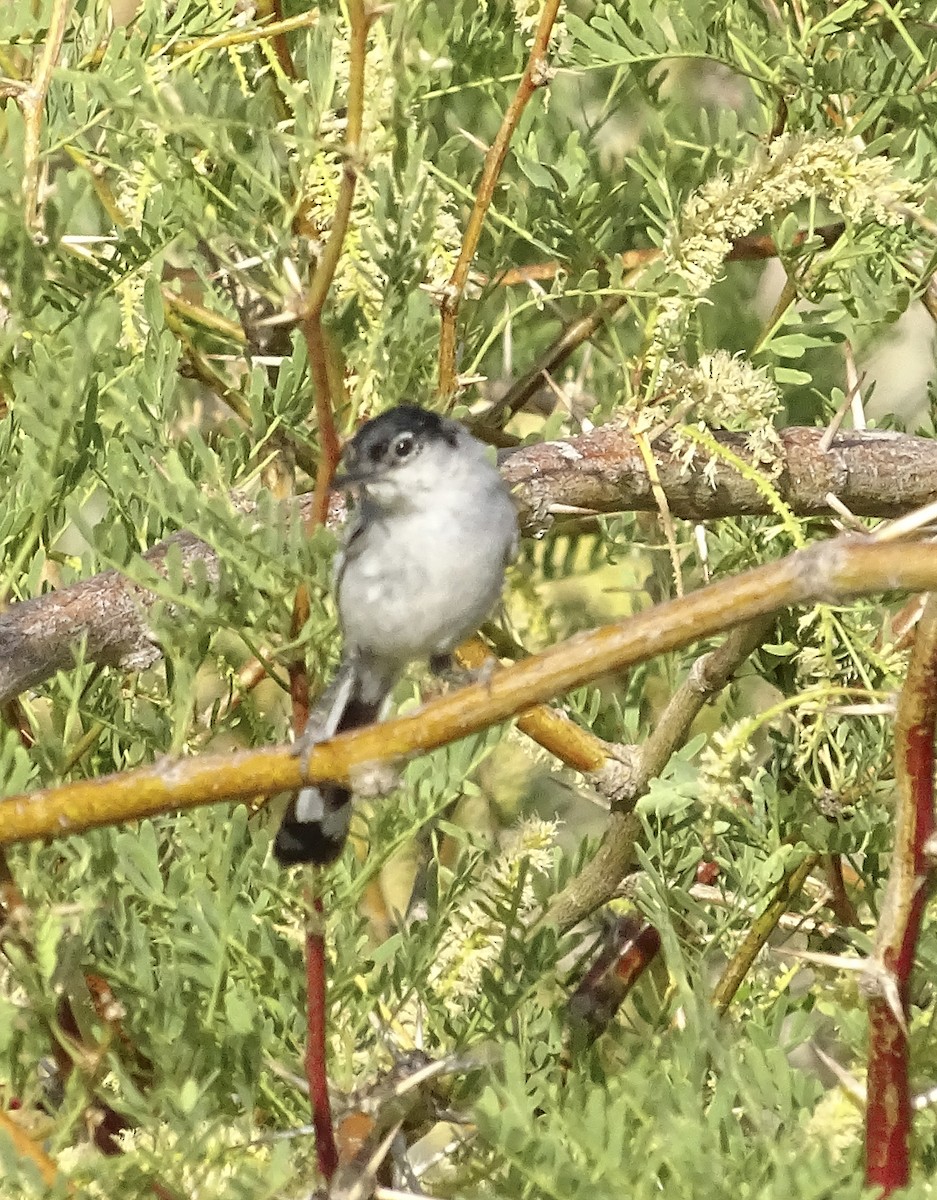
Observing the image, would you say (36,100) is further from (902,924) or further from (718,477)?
(902,924)

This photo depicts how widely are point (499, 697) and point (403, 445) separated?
1.16m

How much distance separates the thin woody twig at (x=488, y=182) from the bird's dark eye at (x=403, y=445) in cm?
25

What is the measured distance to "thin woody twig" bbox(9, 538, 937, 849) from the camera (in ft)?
3.96

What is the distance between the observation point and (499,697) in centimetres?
127

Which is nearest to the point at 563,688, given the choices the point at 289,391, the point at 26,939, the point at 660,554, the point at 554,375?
the point at 26,939

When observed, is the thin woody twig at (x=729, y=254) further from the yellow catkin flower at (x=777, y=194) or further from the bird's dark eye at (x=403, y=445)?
the yellow catkin flower at (x=777, y=194)

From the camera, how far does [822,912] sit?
2.40 meters

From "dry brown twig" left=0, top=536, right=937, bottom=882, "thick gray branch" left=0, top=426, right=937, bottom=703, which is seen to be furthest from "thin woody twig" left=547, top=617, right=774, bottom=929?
"dry brown twig" left=0, top=536, right=937, bottom=882

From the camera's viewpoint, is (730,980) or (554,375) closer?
(730,980)

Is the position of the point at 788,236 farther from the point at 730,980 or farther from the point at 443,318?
the point at 730,980

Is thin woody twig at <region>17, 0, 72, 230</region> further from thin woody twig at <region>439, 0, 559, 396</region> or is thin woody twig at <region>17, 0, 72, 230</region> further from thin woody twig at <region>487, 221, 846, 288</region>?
thin woody twig at <region>487, 221, 846, 288</region>

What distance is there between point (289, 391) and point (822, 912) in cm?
110

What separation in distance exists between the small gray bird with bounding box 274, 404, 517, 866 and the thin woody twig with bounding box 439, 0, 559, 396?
17 cm

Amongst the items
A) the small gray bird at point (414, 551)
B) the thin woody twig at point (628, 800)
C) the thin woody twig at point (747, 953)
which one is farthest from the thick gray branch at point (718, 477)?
the thin woody twig at point (747, 953)
